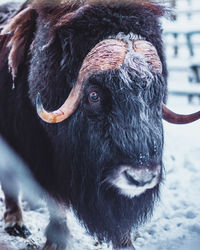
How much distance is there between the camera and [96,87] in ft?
3.97

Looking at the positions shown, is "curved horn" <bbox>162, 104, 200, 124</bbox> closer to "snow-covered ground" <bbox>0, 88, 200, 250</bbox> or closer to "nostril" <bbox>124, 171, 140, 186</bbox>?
"snow-covered ground" <bbox>0, 88, 200, 250</bbox>

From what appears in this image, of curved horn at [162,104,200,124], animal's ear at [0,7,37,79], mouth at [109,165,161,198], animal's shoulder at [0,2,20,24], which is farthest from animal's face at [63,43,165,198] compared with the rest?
animal's shoulder at [0,2,20,24]

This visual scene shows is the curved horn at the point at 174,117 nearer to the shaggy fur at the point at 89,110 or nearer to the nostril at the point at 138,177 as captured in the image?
the shaggy fur at the point at 89,110

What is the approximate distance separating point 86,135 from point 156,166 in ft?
0.92

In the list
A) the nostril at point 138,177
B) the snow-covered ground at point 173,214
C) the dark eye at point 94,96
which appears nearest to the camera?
the nostril at point 138,177

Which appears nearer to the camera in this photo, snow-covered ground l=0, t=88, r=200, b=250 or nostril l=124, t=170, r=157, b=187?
nostril l=124, t=170, r=157, b=187

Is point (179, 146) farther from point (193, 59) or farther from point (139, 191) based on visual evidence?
point (139, 191)

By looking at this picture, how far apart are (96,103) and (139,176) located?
11.6 inches

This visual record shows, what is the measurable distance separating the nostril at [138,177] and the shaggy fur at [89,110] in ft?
0.09

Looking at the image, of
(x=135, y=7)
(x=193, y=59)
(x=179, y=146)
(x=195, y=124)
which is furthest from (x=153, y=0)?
(x=193, y=59)

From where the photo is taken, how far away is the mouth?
1.12 m

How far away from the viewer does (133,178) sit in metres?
1.12

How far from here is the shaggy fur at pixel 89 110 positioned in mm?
1184

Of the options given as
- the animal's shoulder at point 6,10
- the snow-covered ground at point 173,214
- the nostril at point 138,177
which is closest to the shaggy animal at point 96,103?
the nostril at point 138,177
